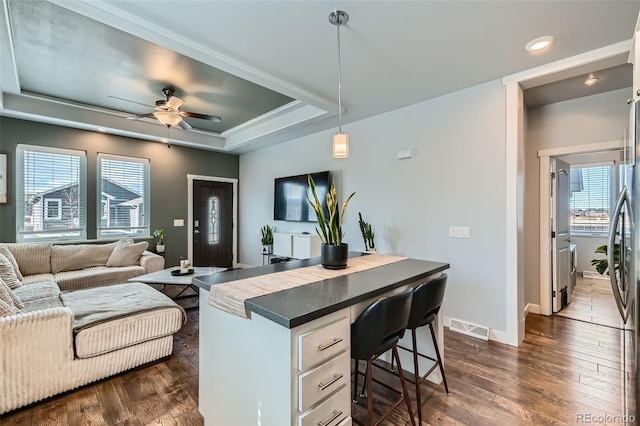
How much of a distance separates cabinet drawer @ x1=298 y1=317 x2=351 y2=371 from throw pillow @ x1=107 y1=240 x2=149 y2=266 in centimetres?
423

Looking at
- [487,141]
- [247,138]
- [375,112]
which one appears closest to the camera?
[487,141]

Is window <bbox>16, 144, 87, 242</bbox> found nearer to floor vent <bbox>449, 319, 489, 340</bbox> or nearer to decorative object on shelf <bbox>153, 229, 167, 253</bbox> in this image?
decorative object on shelf <bbox>153, 229, 167, 253</bbox>

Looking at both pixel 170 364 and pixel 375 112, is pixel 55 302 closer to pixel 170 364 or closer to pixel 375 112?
pixel 170 364

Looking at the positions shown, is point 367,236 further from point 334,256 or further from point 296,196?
point 334,256

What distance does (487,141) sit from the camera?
2963 mm

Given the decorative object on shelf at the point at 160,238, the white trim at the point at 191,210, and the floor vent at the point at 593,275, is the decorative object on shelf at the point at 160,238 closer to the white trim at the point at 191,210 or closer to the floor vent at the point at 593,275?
the white trim at the point at 191,210

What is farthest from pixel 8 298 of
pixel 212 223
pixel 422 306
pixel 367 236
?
pixel 212 223

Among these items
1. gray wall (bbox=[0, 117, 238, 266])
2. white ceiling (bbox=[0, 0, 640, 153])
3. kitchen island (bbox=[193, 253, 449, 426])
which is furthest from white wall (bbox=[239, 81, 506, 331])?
gray wall (bbox=[0, 117, 238, 266])

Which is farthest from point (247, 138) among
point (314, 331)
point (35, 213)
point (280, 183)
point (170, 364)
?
point (314, 331)

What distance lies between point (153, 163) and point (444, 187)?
200 inches

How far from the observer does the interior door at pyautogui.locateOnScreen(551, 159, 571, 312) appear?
3.55 metres

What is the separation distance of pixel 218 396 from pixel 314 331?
0.83 m

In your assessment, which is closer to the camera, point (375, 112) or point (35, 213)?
point (375, 112)

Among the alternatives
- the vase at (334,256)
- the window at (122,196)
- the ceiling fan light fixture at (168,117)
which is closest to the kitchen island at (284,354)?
the vase at (334,256)
